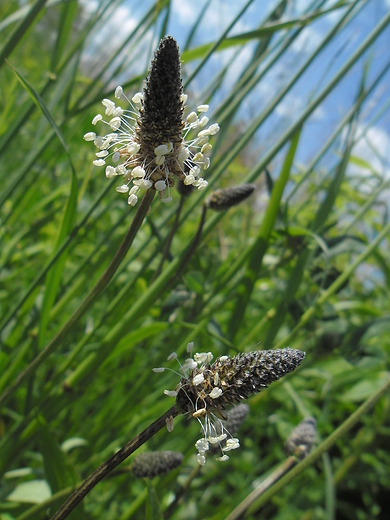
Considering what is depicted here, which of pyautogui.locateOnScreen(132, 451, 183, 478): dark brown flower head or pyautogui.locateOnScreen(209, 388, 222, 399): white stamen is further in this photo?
pyautogui.locateOnScreen(132, 451, 183, 478): dark brown flower head

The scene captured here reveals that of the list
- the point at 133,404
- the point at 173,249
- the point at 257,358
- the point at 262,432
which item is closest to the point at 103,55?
the point at 173,249

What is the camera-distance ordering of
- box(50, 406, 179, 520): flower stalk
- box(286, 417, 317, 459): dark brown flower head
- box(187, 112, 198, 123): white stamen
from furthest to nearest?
1. box(286, 417, 317, 459): dark brown flower head
2. box(187, 112, 198, 123): white stamen
3. box(50, 406, 179, 520): flower stalk

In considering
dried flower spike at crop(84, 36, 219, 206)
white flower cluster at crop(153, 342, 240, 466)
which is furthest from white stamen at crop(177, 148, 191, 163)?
white flower cluster at crop(153, 342, 240, 466)

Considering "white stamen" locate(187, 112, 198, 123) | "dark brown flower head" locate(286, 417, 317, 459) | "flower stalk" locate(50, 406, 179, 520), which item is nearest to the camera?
"flower stalk" locate(50, 406, 179, 520)

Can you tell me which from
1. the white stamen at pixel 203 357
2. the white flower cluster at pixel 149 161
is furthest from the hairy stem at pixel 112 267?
the white stamen at pixel 203 357

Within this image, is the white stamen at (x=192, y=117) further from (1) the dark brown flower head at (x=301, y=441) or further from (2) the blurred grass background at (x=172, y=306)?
(1) the dark brown flower head at (x=301, y=441)

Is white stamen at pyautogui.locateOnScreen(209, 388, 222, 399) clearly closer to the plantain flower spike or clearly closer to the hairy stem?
the plantain flower spike

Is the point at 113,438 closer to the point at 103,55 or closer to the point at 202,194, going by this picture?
the point at 202,194
